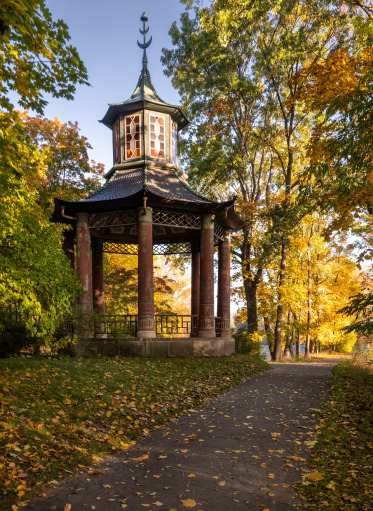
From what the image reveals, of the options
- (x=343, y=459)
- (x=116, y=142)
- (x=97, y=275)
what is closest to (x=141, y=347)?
(x=97, y=275)

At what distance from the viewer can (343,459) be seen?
18.6 feet

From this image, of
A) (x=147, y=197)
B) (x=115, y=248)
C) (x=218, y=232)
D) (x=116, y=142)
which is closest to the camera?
(x=147, y=197)

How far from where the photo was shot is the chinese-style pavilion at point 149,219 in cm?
1444

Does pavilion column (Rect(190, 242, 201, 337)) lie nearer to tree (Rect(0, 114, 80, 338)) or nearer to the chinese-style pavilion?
the chinese-style pavilion

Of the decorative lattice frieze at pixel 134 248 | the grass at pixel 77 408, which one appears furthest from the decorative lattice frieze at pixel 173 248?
the grass at pixel 77 408

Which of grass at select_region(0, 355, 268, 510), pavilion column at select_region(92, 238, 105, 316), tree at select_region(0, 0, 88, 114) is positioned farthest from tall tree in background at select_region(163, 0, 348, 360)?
tree at select_region(0, 0, 88, 114)

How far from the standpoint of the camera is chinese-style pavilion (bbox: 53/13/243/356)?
1444 cm

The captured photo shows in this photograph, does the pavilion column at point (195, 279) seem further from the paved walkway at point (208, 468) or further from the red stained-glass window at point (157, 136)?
the paved walkway at point (208, 468)

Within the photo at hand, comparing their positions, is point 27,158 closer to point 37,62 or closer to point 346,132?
point 37,62

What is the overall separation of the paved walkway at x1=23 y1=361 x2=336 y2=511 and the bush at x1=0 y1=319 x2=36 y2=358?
696cm

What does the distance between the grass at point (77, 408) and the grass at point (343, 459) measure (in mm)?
2909

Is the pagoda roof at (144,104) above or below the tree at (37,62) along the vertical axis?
above

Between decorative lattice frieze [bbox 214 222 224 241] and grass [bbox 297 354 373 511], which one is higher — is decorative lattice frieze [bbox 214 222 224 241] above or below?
above

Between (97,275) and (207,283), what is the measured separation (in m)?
6.00
